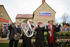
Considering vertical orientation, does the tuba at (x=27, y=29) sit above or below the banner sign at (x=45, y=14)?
below

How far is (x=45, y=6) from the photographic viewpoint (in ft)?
97.5

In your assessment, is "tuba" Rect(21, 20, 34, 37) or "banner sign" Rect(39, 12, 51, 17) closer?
"tuba" Rect(21, 20, 34, 37)

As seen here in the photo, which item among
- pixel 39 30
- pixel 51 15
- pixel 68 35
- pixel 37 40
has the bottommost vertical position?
pixel 68 35

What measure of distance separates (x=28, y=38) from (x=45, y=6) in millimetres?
25004

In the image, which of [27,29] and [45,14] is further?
[45,14]

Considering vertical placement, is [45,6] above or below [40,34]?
above

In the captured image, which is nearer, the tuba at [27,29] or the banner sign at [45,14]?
the tuba at [27,29]

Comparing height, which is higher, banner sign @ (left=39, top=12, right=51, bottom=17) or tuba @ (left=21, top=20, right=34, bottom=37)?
banner sign @ (left=39, top=12, right=51, bottom=17)

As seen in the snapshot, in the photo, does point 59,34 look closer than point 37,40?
No

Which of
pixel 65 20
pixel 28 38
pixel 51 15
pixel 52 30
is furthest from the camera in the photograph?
pixel 65 20

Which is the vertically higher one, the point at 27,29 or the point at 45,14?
the point at 45,14

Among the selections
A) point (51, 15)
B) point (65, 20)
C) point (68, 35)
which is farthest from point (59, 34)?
point (65, 20)

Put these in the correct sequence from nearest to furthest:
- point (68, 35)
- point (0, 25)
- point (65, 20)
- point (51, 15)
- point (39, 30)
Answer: point (39, 30) < point (68, 35) < point (0, 25) < point (51, 15) < point (65, 20)

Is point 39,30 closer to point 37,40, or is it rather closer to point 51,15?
point 37,40
